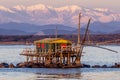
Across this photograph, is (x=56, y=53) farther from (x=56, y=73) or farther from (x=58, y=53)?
(x=56, y=73)

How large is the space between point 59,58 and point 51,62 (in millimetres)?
5156

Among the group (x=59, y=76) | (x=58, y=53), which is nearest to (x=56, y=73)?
(x=59, y=76)

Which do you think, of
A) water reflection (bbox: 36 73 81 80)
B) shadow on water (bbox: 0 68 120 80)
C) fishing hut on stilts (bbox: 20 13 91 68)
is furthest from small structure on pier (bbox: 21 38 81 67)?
water reflection (bbox: 36 73 81 80)

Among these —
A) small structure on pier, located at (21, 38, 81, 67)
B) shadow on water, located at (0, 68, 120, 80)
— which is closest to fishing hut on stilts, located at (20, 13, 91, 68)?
small structure on pier, located at (21, 38, 81, 67)

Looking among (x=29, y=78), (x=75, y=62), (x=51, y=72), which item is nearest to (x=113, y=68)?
(x=75, y=62)

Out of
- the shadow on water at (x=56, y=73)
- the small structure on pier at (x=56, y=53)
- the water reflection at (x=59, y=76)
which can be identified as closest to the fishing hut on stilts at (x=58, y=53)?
the small structure on pier at (x=56, y=53)

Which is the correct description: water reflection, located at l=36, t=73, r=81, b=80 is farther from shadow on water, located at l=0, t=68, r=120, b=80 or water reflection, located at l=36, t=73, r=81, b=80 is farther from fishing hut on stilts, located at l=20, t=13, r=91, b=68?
fishing hut on stilts, located at l=20, t=13, r=91, b=68

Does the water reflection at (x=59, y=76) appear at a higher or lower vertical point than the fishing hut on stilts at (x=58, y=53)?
lower

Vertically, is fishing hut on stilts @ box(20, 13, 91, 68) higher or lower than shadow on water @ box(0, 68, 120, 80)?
higher

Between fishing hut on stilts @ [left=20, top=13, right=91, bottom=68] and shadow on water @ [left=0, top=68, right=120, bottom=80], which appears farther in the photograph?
fishing hut on stilts @ [left=20, top=13, right=91, bottom=68]

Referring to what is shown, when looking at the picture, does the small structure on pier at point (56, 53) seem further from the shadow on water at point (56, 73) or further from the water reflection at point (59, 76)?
the water reflection at point (59, 76)

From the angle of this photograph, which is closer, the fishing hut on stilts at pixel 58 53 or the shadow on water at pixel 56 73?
the shadow on water at pixel 56 73

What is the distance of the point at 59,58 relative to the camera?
347ft

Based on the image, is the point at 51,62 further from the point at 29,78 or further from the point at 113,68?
the point at 29,78
